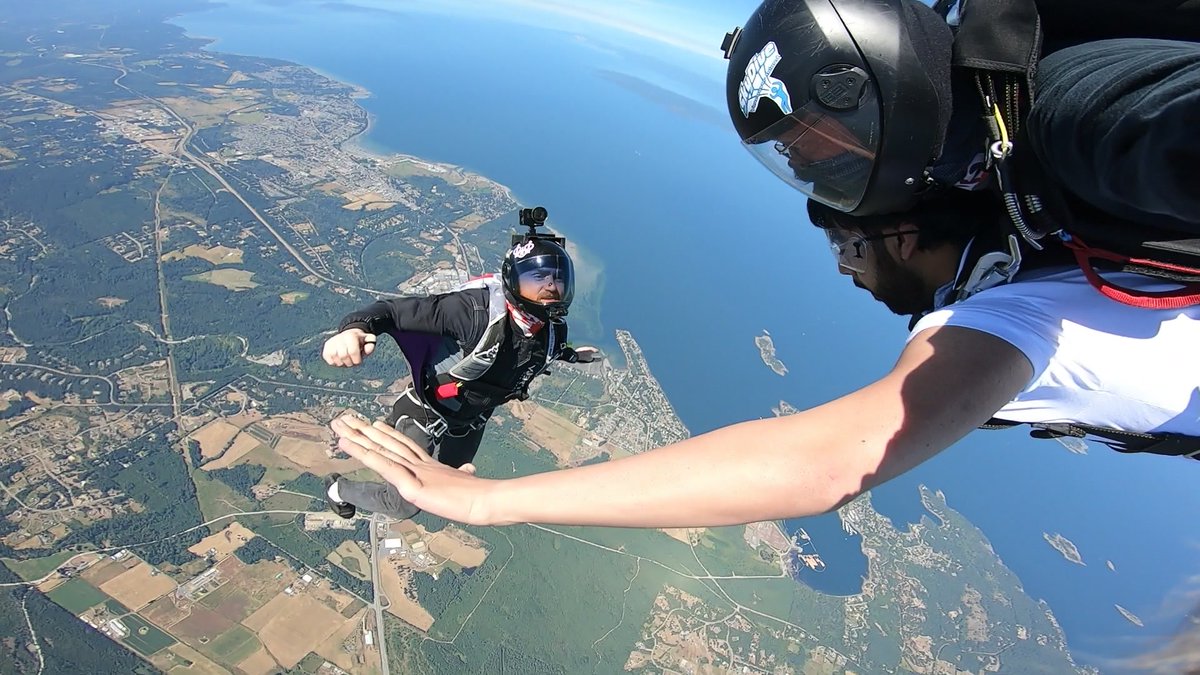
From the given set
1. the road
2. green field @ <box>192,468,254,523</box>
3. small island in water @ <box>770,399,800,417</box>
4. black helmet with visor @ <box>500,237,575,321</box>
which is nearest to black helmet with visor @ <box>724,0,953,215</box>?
black helmet with visor @ <box>500,237,575,321</box>

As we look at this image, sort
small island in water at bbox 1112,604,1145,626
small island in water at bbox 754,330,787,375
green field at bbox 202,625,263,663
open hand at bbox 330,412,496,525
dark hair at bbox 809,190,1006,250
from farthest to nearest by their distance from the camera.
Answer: small island in water at bbox 754,330,787,375, small island in water at bbox 1112,604,1145,626, green field at bbox 202,625,263,663, dark hair at bbox 809,190,1006,250, open hand at bbox 330,412,496,525

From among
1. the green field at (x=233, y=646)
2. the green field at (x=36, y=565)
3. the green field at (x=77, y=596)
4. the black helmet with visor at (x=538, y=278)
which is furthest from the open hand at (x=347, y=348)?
A: the green field at (x=36, y=565)

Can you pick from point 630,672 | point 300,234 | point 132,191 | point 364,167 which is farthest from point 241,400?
point 364,167

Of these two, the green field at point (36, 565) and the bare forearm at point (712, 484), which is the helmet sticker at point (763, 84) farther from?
the green field at point (36, 565)

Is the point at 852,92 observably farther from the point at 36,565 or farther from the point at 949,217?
the point at 36,565

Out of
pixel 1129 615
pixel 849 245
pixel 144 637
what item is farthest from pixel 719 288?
pixel 849 245

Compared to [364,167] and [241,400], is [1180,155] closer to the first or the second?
[241,400]

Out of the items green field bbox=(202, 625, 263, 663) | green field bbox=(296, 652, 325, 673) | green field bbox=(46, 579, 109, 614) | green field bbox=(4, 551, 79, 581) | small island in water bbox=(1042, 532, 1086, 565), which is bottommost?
green field bbox=(4, 551, 79, 581)

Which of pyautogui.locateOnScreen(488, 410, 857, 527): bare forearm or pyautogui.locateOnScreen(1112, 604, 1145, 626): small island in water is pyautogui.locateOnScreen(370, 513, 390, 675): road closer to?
pyautogui.locateOnScreen(488, 410, 857, 527): bare forearm
